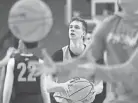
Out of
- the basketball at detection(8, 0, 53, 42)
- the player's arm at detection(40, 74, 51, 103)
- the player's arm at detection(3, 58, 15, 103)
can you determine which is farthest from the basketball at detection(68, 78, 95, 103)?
the basketball at detection(8, 0, 53, 42)

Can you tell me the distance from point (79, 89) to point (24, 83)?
1.49 ft

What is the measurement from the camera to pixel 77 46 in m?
3.63

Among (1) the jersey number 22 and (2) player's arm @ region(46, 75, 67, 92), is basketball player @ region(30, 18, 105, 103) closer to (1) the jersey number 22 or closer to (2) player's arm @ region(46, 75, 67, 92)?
(2) player's arm @ region(46, 75, 67, 92)

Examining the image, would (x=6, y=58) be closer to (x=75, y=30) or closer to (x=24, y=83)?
(x=24, y=83)

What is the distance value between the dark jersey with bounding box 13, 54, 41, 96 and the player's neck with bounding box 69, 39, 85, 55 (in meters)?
0.30

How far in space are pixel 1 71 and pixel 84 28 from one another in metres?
0.79

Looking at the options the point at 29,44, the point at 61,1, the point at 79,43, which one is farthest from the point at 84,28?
the point at 61,1

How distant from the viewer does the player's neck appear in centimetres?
362

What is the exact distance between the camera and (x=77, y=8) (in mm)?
6000

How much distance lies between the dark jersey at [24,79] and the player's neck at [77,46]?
0.98 ft

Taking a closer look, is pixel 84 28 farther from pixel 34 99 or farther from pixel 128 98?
pixel 128 98

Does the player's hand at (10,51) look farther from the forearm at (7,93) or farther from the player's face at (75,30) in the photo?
the player's face at (75,30)

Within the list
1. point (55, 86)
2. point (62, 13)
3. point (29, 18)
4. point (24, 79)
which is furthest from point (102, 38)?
point (62, 13)

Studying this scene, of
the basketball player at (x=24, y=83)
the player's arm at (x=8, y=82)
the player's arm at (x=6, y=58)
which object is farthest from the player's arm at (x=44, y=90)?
the player's arm at (x=6, y=58)
